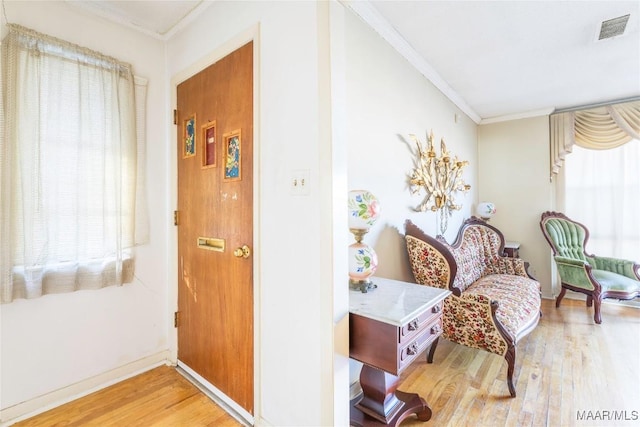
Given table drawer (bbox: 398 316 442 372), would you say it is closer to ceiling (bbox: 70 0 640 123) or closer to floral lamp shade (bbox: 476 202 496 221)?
ceiling (bbox: 70 0 640 123)

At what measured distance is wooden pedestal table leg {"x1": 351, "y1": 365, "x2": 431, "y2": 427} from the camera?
1503 mm

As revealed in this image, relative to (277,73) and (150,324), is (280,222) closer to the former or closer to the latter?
(277,73)

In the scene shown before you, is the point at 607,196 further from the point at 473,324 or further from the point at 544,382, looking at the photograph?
the point at 473,324

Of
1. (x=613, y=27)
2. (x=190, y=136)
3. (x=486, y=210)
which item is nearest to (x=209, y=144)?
(x=190, y=136)

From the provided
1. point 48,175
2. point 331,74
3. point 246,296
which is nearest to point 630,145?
point 331,74

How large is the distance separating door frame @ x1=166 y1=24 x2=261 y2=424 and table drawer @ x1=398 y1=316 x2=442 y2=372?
28.4 inches

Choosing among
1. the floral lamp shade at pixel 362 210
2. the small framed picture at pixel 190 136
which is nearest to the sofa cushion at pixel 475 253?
the floral lamp shade at pixel 362 210

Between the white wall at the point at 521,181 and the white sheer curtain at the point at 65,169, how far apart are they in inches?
171

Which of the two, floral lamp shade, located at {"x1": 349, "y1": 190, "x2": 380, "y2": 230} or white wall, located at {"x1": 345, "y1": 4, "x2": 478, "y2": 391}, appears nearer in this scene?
floral lamp shade, located at {"x1": 349, "y1": 190, "x2": 380, "y2": 230}

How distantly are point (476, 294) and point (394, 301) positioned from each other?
3.09 ft

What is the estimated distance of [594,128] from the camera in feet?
11.6

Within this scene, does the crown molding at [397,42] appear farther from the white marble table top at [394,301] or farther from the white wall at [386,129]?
the white marble table top at [394,301]

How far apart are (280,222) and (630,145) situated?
14.7 ft

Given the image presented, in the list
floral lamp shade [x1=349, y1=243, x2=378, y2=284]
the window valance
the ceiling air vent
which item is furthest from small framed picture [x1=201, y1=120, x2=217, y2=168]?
the window valance
